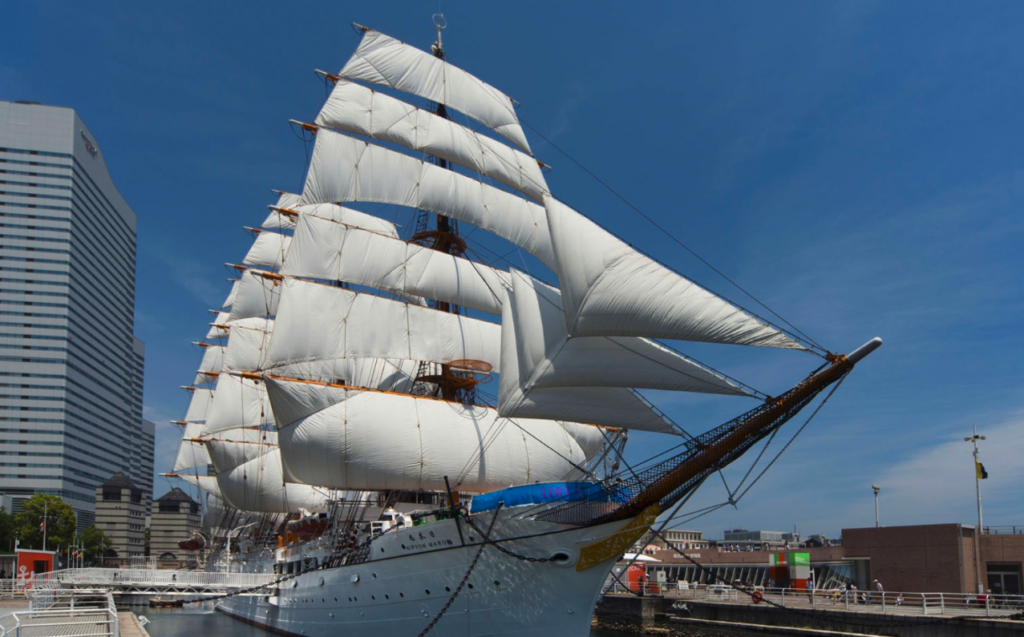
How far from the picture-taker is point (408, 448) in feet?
111

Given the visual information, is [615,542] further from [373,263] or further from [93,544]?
[93,544]

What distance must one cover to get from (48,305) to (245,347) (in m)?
99.4

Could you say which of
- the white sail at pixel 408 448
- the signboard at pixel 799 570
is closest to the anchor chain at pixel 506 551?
the white sail at pixel 408 448

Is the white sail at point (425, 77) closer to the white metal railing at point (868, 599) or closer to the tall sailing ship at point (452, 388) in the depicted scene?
the tall sailing ship at point (452, 388)

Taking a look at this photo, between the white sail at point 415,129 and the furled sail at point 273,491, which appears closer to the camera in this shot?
the white sail at point 415,129

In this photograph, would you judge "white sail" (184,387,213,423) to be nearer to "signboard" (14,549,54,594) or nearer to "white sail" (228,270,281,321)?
"white sail" (228,270,281,321)

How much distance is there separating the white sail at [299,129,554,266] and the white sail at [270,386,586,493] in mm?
11413

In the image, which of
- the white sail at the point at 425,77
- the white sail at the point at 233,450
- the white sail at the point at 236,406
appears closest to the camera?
the white sail at the point at 425,77

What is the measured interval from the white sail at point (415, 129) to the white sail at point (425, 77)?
174cm

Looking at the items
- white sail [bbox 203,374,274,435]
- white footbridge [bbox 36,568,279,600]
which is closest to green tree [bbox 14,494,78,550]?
white sail [bbox 203,374,274,435]

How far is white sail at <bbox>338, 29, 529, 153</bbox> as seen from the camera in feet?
149

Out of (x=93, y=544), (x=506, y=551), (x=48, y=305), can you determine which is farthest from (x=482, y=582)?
(x=48, y=305)

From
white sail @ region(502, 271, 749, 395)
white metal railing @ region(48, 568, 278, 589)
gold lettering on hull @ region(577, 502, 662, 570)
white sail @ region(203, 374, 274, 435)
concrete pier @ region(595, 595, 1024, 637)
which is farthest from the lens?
white sail @ region(203, 374, 274, 435)

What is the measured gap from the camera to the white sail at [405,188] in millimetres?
41125
